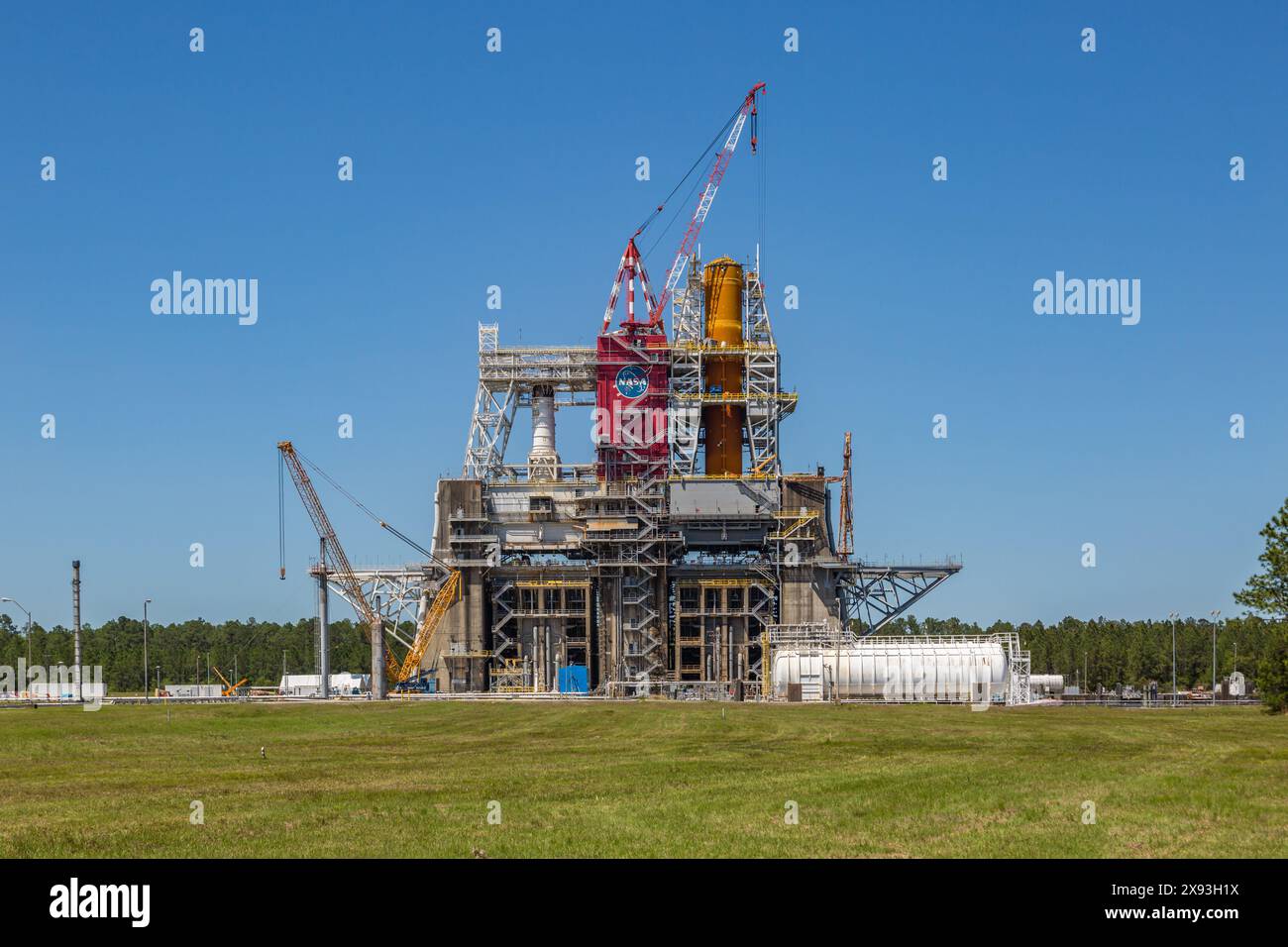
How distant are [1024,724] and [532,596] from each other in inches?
2975

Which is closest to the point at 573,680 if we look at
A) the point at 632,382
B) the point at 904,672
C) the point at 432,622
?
the point at 432,622

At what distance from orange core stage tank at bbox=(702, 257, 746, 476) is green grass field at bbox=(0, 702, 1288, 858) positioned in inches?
3149

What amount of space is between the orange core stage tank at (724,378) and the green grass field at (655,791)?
79989 mm

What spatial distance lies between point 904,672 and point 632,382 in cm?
4612

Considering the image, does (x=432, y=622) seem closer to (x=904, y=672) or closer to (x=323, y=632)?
(x=323, y=632)

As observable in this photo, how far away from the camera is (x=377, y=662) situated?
140 meters

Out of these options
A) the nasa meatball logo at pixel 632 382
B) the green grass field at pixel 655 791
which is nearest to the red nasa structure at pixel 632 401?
the nasa meatball logo at pixel 632 382

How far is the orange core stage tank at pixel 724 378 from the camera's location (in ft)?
490

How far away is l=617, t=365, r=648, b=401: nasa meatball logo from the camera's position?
481ft

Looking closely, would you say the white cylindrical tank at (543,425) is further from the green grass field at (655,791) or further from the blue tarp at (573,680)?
the green grass field at (655,791)

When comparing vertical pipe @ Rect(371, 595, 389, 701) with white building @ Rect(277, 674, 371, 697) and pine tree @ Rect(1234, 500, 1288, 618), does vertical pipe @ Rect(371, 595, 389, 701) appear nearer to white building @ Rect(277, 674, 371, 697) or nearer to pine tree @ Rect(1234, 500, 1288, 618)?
white building @ Rect(277, 674, 371, 697)

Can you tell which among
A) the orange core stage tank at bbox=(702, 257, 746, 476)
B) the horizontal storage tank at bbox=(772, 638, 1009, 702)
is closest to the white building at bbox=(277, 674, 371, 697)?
the orange core stage tank at bbox=(702, 257, 746, 476)
